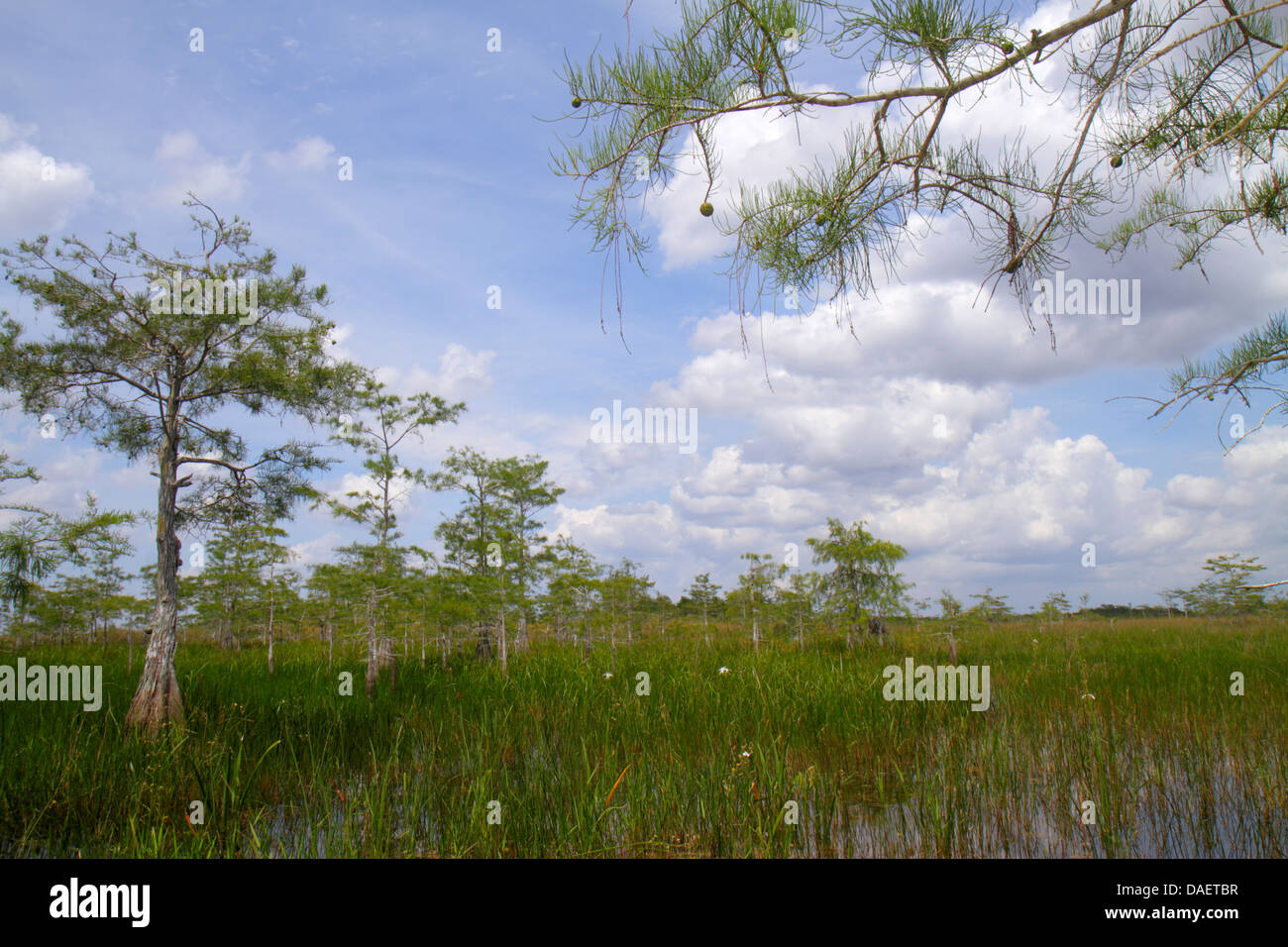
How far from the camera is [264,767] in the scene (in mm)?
5801

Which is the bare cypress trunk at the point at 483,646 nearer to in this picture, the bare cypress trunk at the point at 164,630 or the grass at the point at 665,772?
the grass at the point at 665,772

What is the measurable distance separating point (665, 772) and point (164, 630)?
18.4ft

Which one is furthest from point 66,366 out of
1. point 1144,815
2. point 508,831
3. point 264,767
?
point 1144,815

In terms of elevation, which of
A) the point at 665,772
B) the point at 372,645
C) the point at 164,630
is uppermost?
the point at 164,630

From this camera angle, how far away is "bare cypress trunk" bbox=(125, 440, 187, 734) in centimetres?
652

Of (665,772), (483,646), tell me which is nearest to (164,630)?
(665,772)

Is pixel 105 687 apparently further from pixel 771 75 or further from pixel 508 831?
pixel 771 75

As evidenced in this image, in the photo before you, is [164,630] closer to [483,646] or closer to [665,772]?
[665,772]

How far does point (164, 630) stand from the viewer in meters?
6.83

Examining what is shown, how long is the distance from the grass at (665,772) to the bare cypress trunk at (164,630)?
0.32m

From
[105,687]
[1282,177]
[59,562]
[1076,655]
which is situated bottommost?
[1076,655]

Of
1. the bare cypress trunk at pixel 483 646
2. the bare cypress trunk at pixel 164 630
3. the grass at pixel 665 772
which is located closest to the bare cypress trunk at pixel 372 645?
the grass at pixel 665 772
